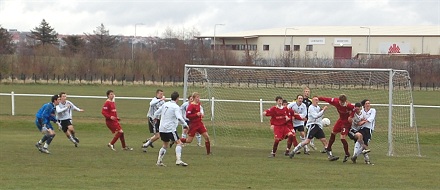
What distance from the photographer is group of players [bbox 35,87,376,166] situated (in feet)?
63.7

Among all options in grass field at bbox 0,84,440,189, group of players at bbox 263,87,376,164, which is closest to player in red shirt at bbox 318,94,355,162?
group of players at bbox 263,87,376,164

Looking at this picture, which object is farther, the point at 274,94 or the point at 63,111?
the point at 274,94

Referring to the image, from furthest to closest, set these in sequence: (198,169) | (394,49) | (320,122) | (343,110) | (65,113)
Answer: (394,49) → (65,113) → (320,122) → (343,110) → (198,169)

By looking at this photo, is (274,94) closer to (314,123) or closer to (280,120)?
(280,120)

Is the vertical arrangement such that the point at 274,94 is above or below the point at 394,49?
below

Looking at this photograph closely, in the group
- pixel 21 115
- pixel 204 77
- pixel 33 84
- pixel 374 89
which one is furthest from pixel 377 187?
pixel 33 84

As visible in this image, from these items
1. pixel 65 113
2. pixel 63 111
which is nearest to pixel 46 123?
pixel 63 111

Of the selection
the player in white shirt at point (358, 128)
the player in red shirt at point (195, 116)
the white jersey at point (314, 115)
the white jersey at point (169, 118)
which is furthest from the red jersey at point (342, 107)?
the white jersey at point (169, 118)

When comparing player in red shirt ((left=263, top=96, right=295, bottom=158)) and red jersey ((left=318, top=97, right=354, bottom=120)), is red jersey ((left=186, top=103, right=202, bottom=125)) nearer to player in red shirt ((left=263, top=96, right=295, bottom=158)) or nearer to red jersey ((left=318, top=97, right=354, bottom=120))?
player in red shirt ((left=263, top=96, right=295, bottom=158))

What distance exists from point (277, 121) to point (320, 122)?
1.25 m

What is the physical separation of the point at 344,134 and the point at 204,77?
8.95m

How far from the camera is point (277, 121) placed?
2262 cm

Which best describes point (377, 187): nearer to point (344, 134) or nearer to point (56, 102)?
point (344, 134)

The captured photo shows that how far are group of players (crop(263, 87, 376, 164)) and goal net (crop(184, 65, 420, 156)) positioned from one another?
270 centimetres
